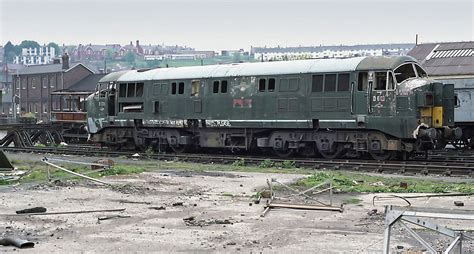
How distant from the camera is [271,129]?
1051 inches

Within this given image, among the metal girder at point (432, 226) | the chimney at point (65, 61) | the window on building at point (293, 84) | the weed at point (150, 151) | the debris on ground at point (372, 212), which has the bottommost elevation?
the weed at point (150, 151)

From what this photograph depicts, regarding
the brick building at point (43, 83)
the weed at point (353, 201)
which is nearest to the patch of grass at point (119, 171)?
the weed at point (353, 201)

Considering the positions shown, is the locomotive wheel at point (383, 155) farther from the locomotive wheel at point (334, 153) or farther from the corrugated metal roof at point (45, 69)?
the corrugated metal roof at point (45, 69)

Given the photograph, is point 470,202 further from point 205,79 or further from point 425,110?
point 205,79

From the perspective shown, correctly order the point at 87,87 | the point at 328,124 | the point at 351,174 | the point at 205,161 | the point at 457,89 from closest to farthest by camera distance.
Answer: the point at 351,174
the point at 328,124
the point at 205,161
the point at 457,89
the point at 87,87

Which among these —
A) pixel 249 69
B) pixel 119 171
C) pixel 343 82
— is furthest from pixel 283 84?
pixel 119 171

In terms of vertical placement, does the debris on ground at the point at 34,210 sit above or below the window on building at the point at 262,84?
below

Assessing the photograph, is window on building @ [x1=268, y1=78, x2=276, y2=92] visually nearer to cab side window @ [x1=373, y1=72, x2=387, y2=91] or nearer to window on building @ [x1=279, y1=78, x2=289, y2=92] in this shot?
window on building @ [x1=279, y1=78, x2=289, y2=92]

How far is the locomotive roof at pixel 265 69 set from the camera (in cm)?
2393

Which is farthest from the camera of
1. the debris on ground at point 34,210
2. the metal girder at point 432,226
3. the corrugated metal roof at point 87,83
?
the corrugated metal roof at point 87,83

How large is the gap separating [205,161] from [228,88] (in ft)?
10.5

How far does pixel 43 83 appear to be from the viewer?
9169 cm

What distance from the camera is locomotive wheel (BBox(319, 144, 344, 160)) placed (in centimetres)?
2506

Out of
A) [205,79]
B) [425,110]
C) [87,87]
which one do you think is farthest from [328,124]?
[87,87]
